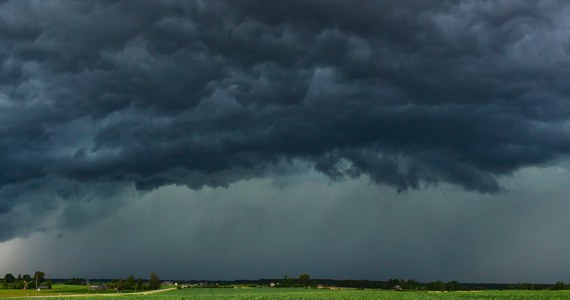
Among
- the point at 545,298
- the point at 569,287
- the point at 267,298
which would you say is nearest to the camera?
the point at 545,298

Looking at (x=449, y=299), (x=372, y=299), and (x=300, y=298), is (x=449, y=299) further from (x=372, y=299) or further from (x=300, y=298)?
(x=300, y=298)

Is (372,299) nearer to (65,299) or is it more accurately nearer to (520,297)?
(520,297)

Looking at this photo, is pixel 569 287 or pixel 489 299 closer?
pixel 489 299

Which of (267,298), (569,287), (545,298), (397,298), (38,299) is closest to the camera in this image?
(545,298)

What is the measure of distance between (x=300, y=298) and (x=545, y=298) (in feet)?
139

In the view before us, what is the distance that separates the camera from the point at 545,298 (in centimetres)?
9575

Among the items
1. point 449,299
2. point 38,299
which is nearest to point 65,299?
point 38,299

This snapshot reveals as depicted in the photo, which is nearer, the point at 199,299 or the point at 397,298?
the point at 397,298

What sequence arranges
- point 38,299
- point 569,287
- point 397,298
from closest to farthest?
1. point 397,298
2. point 38,299
3. point 569,287

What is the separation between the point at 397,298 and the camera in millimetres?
103000

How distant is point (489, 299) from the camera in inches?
4006

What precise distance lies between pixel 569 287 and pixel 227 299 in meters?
125

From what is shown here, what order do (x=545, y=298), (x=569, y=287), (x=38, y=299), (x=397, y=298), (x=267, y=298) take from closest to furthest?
(x=545, y=298) < (x=397, y=298) < (x=267, y=298) < (x=38, y=299) < (x=569, y=287)

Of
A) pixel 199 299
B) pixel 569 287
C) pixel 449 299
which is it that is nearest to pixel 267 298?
pixel 199 299
